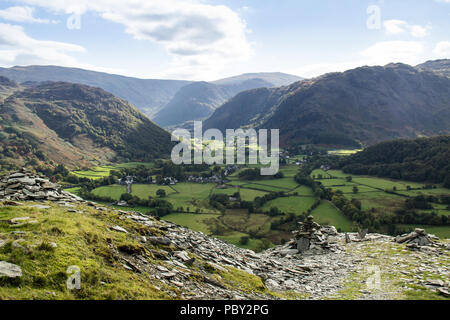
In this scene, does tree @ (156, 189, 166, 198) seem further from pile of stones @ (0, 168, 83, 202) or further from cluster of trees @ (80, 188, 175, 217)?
pile of stones @ (0, 168, 83, 202)

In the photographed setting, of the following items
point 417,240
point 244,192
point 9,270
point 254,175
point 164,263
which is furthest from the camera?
point 254,175

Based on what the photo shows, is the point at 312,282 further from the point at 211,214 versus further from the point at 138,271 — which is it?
the point at 211,214

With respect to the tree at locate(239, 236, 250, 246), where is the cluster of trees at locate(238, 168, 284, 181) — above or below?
above

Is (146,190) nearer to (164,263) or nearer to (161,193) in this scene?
(161,193)

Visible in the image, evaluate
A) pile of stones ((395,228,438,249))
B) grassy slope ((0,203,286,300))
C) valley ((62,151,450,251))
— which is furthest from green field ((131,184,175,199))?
grassy slope ((0,203,286,300))

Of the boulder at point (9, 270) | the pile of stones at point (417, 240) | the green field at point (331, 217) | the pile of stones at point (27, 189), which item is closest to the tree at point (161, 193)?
the green field at point (331, 217)

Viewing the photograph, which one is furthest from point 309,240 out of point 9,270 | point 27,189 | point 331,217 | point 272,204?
point 272,204
